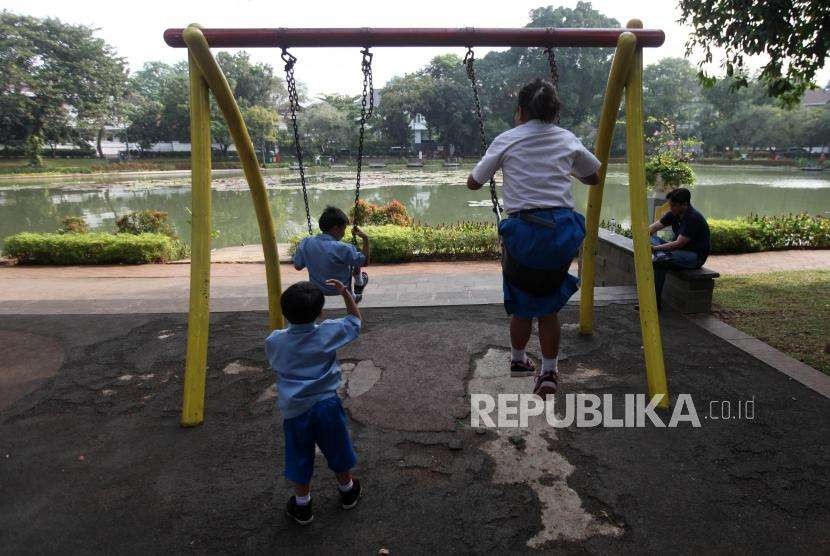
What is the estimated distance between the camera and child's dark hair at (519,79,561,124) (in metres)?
2.61

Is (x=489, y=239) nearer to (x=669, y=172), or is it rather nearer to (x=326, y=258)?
(x=669, y=172)

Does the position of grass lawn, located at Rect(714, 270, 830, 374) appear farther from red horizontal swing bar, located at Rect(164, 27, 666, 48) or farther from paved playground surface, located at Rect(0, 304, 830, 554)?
red horizontal swing bar, located at Rect(164, 27, 666, 48)

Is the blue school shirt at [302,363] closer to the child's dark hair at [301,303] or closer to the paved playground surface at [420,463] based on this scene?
the child's dark hair at [301,303]

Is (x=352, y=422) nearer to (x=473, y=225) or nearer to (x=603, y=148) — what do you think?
(x=603, y=148)

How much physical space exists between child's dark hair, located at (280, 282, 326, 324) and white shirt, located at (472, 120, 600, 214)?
1052 mm

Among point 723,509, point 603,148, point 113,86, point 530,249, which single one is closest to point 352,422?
point 530,249

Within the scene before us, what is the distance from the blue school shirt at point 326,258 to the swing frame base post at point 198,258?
743 mm

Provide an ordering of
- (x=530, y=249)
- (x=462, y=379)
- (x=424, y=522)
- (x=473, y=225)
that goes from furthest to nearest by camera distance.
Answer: (x=473, y=225) → (x=462, y=379) → (x=530, y=249) → (x=424, y=522)

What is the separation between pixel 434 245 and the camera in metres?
10.7

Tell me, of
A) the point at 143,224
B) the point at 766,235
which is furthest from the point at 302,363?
the point at 143,224

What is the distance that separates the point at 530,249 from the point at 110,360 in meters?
3.60

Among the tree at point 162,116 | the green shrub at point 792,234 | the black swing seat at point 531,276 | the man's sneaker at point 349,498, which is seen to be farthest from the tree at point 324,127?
the man's sneaker at point 349,498

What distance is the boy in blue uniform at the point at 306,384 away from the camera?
7.30 ft

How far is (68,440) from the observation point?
122 inches
